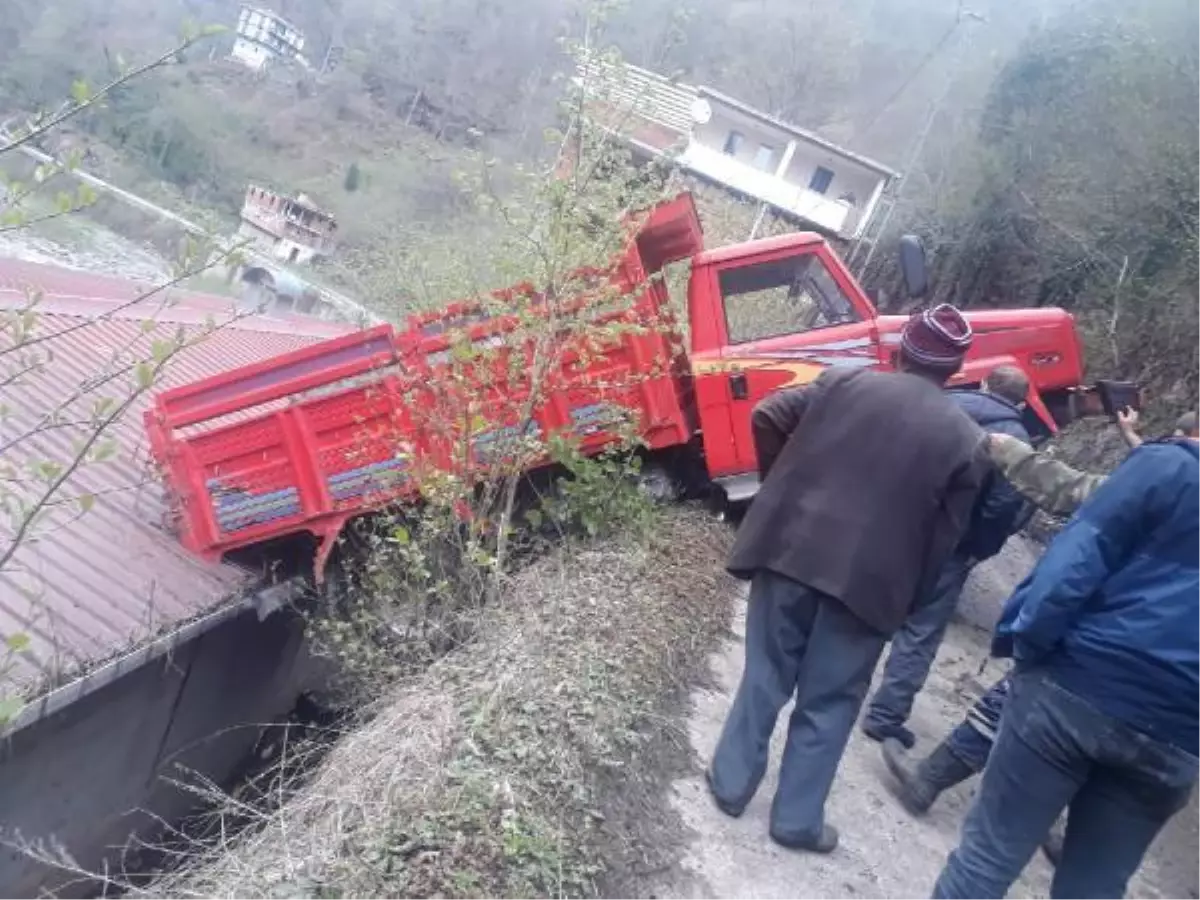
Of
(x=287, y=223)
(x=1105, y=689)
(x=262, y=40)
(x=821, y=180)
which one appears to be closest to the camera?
(x=1105, y=689)

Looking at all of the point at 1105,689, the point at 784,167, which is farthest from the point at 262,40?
the point at 1105,689

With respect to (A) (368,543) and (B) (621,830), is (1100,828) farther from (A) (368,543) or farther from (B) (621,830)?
(A) (368,543)

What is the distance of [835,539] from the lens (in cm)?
330

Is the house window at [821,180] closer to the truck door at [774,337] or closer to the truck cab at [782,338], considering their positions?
the truck cab at [782,338]

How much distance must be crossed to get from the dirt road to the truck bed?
5.56 feet

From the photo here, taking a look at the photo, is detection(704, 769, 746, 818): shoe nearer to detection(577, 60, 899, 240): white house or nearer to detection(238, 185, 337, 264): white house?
detection(577, 60, 899, 240): white house

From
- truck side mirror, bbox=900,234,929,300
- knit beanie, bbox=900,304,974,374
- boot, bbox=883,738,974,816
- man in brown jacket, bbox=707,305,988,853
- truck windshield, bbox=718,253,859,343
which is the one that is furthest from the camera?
truck windshield, bbox=718,253,859,343

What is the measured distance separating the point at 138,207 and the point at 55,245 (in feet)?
25.7

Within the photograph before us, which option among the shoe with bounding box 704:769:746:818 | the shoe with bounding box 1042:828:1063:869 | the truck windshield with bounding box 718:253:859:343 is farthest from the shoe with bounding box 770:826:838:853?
the truck windshield with bounding box 718:253:859:343

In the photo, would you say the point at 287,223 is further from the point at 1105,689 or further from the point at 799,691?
the point at 1105,689

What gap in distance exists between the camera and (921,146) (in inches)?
1118

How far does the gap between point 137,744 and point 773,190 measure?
3032cm

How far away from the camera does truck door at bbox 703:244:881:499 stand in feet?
21.5

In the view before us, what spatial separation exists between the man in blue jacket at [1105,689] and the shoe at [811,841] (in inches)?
32.0
